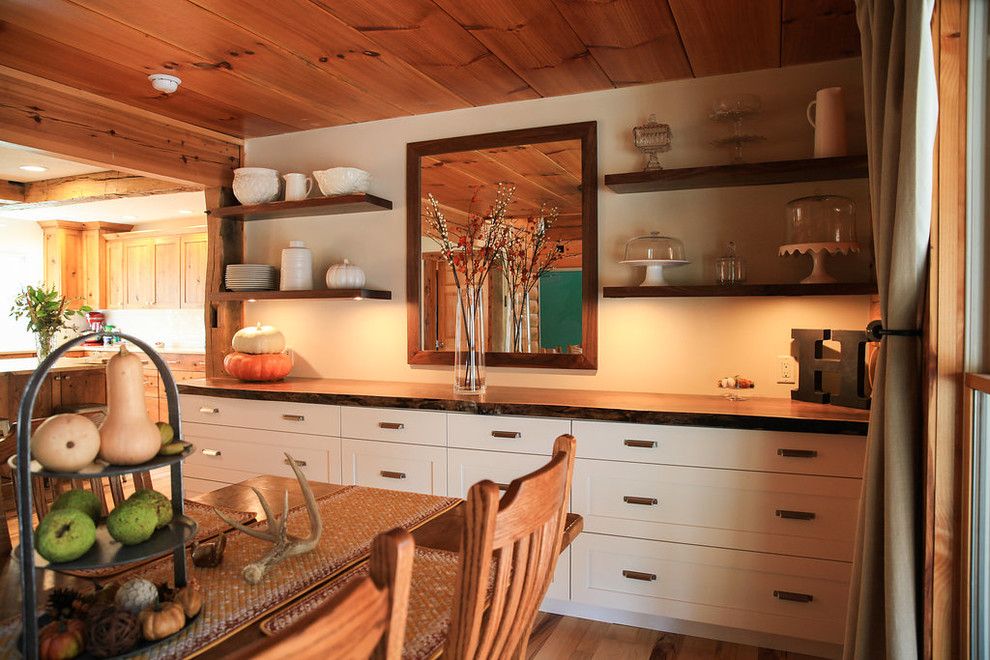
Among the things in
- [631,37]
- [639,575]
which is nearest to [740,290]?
[631,37]

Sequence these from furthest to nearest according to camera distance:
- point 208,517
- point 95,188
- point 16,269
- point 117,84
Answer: point 16,269 < point 95,188 < point 117,84 < point 208,517

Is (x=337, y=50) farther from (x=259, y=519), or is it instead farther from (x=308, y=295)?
(x=259, y=519)

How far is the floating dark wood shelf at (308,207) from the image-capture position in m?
3.41

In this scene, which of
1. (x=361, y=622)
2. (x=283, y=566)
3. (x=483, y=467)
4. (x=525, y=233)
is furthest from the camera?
(x=525, y=233)

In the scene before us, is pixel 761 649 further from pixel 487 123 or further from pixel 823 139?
pixel 487 123

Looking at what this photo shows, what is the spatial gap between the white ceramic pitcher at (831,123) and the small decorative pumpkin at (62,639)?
2.75 metres

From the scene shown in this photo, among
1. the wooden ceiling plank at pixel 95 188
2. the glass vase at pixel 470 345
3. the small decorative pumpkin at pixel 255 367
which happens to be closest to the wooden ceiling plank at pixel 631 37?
the glass vase at pixel 470 345

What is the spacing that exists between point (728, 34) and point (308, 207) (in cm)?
219

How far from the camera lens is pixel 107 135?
3.26m

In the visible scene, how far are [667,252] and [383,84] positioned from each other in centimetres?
149

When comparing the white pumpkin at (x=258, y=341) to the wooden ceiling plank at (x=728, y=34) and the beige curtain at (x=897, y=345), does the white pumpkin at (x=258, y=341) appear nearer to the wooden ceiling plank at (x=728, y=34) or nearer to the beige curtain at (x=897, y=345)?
the wooden ceiling plank at (x=728, y=34)

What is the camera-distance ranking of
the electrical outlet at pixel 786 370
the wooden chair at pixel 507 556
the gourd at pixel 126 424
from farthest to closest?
the electrical outlet at pixel 786 370 < the gourd at pixel 126 424 < the wooden chair at pixel 507 556

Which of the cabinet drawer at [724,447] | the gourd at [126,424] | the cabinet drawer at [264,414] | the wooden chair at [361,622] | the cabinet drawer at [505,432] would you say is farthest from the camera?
the cabinet drawer at [264,414]

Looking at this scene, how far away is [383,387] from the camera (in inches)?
131
